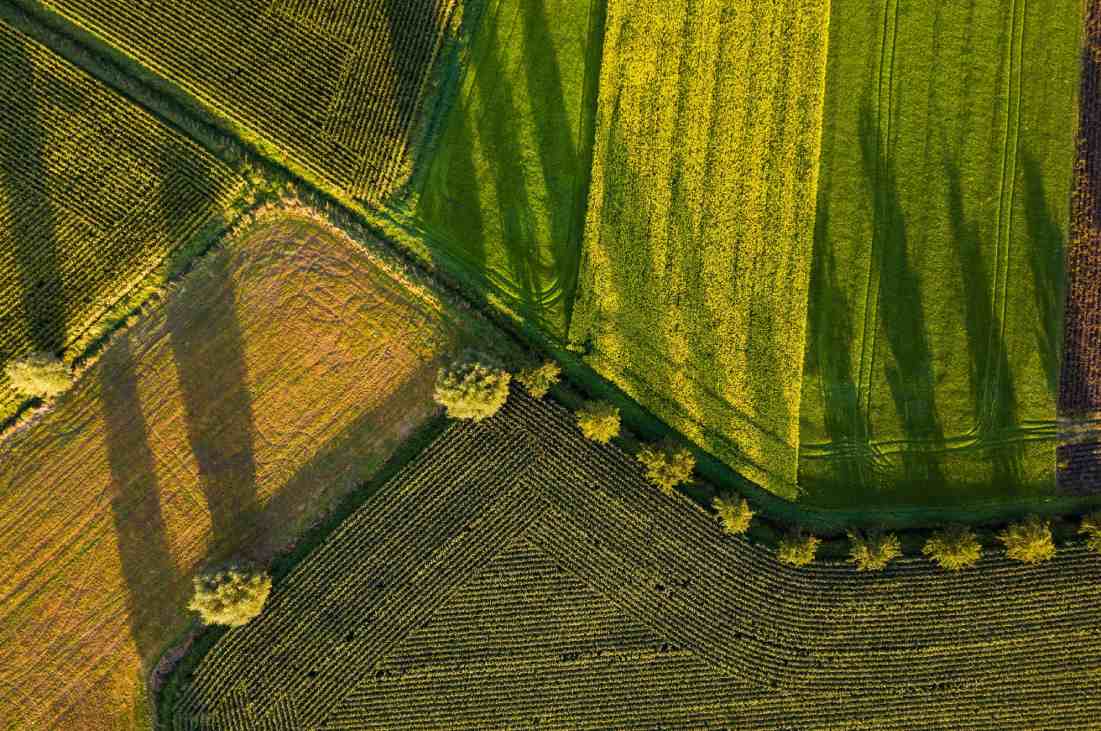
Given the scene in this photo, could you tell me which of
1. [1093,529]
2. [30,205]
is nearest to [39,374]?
[30,205]

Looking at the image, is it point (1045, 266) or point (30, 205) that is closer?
point (30, 205)

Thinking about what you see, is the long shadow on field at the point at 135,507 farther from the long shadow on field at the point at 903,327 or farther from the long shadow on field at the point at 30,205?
the long shadow on field at the point at 903,327

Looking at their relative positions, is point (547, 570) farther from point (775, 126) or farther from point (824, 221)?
point (775, 126)

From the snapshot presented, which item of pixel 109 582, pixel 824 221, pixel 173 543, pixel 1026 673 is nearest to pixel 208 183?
pixel 173 543

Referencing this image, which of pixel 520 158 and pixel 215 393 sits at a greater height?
pixel 520 158

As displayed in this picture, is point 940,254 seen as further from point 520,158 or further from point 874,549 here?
point 520,158
